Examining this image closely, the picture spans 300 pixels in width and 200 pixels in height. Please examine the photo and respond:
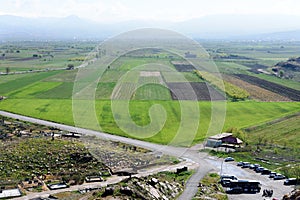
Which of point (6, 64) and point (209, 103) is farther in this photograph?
point (6, 64)

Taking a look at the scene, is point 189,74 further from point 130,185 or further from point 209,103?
point 130,185

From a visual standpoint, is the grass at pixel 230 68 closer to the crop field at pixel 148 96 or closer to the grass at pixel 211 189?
the crop field at pixel 148 96

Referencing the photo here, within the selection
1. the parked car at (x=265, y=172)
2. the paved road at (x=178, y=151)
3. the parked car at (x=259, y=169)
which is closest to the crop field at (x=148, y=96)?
the paved road at (x=178, y=151)

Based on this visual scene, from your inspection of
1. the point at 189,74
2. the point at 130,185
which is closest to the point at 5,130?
the point at 130,185

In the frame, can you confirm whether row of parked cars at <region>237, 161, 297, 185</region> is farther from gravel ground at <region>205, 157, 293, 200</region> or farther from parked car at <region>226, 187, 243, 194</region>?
parked car at <region>226, 187, 243, 194</region>

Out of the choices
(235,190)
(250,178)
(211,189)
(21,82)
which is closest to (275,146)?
(250,178)

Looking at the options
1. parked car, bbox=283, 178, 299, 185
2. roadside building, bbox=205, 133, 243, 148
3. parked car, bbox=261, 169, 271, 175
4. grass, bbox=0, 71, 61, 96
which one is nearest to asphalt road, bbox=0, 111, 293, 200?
parked car, bbox=283, 178, 299, 185

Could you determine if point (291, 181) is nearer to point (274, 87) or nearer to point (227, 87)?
point (227, 87)
